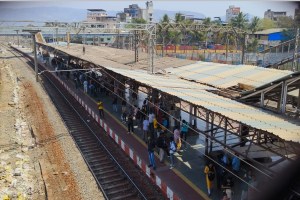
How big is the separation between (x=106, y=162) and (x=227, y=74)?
675cm

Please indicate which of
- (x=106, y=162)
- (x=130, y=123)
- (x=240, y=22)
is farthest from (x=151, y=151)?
(x=240, y=22)

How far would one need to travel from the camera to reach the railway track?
32.5ft

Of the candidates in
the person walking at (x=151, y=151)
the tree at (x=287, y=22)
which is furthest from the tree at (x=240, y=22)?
the person walking at (x=151, y=151)

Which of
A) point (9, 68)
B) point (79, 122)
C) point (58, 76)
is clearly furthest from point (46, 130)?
point (9, 68)

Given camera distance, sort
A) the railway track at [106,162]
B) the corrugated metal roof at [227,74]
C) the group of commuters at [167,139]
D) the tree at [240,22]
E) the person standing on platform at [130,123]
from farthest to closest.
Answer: the tree at [240,22] → the person standing on platform at [130,123] → the corrugated metal roof at [227,74] → the railway track at [106,162] → the group of commuters at [167,139]

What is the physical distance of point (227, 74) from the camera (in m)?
14.8

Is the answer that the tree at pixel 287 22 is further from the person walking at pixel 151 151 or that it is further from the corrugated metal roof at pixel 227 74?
the person walking at pixel 151 151

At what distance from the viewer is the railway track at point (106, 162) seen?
990cm

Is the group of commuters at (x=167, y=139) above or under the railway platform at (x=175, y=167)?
above

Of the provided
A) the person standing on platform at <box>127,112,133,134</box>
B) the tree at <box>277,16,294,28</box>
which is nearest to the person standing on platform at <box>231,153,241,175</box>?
the tree at <box>277,16,294,28</box>

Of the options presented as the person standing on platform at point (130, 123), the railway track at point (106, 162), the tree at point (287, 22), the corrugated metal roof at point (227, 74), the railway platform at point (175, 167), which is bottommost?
the railway track at point (106, 162)

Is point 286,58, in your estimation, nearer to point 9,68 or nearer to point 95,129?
point 95,129

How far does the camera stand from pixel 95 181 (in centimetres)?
1051

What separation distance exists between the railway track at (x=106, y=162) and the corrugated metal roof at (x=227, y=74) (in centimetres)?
488
